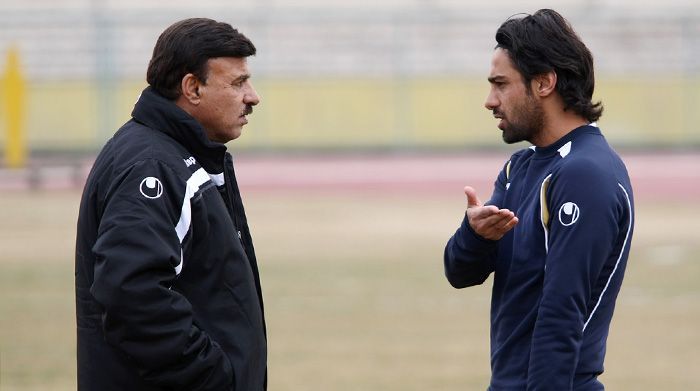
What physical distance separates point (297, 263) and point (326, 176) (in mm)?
10997

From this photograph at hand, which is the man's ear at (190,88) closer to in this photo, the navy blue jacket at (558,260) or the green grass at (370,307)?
the navy blue jacket at (558,260)

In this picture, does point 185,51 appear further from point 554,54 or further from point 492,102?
point 554,54

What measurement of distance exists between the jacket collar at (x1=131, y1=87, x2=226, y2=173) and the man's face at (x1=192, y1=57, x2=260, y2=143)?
11cm

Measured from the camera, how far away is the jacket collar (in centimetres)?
343

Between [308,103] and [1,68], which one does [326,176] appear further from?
[1,68]

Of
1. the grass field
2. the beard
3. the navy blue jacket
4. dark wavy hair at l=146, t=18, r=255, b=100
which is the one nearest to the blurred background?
the grass field

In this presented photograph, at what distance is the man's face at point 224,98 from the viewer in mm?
3529

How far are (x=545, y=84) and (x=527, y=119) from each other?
0.11m

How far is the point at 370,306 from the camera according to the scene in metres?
10.3

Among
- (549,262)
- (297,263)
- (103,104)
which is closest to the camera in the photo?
(549,262)

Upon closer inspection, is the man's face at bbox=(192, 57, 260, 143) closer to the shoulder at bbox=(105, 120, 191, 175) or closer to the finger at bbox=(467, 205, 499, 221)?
the shoulder at bbox=(105, 120, 191, 175)

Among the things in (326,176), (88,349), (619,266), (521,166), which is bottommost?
(326,176)

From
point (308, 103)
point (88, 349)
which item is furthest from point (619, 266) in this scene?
point (308, 103)

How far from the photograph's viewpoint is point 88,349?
341 cm
